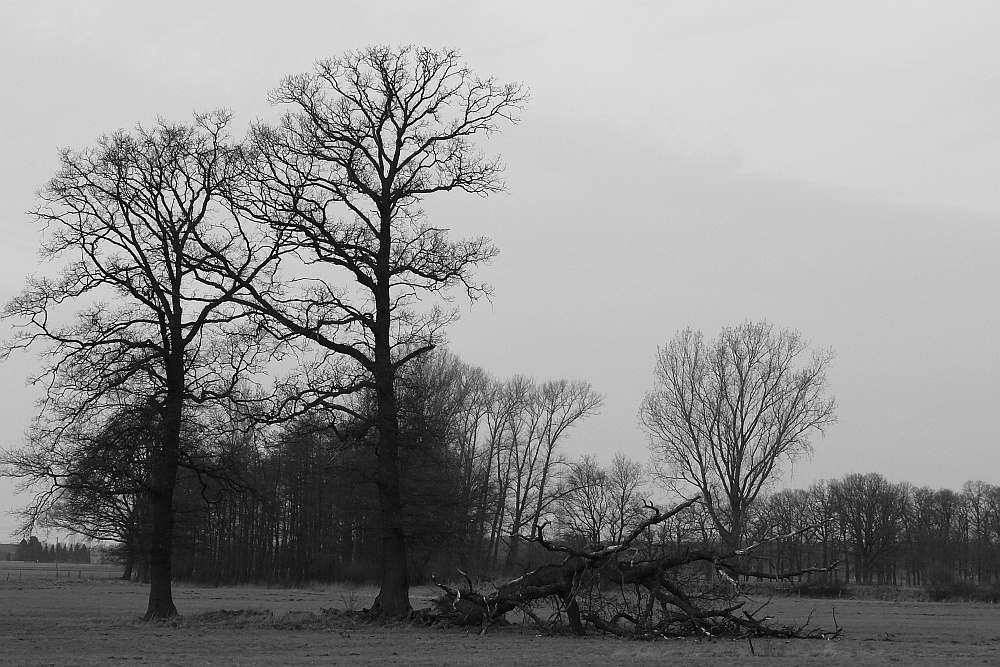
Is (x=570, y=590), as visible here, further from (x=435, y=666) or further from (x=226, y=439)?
(x=226, y=439)

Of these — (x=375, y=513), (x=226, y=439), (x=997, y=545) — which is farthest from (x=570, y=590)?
(x=997, y=545)

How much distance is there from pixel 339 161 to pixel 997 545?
76.2 m

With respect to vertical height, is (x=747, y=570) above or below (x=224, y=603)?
above

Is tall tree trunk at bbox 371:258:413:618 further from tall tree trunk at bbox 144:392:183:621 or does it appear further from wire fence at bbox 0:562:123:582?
wire fence at bbox 0:562:123:582

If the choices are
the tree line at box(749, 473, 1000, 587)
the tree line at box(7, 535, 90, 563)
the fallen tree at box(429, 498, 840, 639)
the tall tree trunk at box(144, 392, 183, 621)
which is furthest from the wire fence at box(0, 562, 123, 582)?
the tree line at box(7, 535, 90, 563)

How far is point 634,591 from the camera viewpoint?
20.4 metres

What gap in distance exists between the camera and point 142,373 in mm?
23891

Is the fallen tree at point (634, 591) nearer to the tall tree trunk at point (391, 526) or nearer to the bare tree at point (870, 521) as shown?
the tall tree trunk at point (391, 526)

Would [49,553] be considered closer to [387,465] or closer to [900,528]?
[900,528]

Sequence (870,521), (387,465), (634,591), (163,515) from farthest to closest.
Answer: (870,521) < (163,515) < (387,465) < (634,591)

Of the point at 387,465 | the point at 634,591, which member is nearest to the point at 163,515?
the point at 387,465

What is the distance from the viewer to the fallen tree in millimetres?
18750

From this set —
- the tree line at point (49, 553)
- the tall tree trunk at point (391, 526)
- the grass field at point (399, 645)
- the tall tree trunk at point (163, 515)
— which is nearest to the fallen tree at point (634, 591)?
the grass field at point (399, 645)

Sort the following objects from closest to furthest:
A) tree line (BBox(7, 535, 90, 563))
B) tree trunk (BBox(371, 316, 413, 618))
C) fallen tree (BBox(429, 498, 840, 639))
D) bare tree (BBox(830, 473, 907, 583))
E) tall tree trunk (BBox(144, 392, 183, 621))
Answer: fallen tree (BBox(429, 498, 840, 639)), tree trunk (BBox(371, 316, 413, 618)), tall tree trunk (BBox(144, 392, 183, 621)), bare tree (BBox(830, 473, 907, 583)), tree line (BBox(7, 535, 90, 563))
